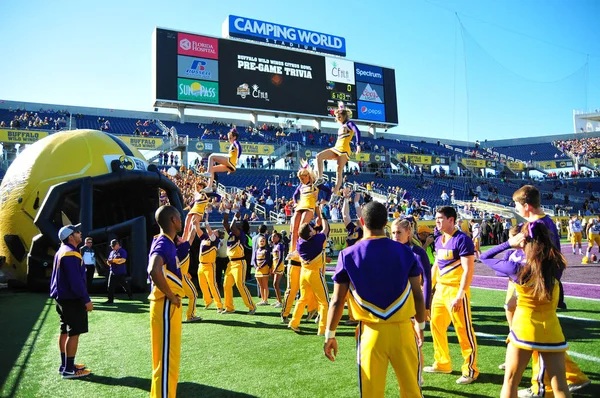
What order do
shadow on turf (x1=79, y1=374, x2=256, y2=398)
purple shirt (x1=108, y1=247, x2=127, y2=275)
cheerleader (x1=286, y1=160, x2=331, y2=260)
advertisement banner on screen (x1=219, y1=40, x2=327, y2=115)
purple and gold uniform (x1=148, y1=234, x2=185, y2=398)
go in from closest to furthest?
purple and gold uniform (x1=148, y1=234, x2=185, y2=398) < shadow on turf (x1=79, y1=374, x2=256, y2=398) < cheerleader (x1=286, y1=160, x2=331, y2=260) < purple shirt (x1=108, y1=247, x2=127, y2=275) < advertisement banner on screen (x1=219, y1=40, x2=327, y2=115)

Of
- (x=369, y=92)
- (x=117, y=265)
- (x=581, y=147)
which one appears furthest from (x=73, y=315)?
(x=581, y=147)

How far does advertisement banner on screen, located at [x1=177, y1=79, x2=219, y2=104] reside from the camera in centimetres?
3606

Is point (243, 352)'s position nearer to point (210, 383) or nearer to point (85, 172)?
point (210, 383)

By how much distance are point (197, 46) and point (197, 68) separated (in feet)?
6.28

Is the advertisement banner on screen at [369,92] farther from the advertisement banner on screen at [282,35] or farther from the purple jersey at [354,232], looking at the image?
the purple jersey at [354,232]

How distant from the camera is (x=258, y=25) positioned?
40969 millimetres

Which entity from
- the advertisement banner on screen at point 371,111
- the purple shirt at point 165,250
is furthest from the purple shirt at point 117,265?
the advertisement banner on screen at point 371,111

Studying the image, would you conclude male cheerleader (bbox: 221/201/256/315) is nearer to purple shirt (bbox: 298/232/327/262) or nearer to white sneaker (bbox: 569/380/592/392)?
purple shirt (bbox: 298/232/327/262)

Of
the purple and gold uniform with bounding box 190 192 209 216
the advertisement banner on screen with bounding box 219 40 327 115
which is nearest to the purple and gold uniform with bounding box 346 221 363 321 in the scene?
the purple and gold uniform with bounding box 190 192 209 216

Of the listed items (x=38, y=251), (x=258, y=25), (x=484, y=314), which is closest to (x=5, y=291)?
(x=38, y=251)

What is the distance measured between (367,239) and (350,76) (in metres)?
42.8

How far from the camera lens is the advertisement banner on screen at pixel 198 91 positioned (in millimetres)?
36062

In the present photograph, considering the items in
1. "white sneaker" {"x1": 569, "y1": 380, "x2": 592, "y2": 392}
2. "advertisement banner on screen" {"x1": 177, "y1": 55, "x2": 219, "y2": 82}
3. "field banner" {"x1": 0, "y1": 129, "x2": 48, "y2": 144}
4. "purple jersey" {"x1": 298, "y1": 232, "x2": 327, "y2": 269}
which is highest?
"advertisement banner on screen" {"x1": 177, "y1": 55, "x2": 219, "y2": 82}

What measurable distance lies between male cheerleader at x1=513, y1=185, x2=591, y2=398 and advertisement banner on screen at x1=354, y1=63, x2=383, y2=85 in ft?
139
